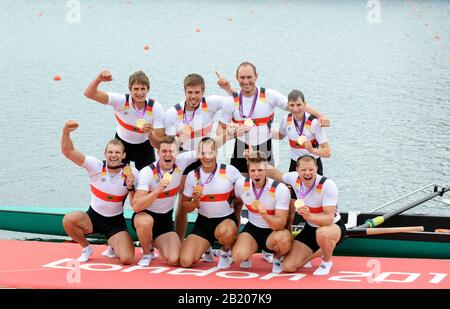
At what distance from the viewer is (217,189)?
8641 mm

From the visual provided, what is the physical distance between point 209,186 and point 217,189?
3.1 inches

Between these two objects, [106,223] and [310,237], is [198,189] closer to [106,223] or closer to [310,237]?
[106,223]

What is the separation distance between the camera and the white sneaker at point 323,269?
27.7 feet

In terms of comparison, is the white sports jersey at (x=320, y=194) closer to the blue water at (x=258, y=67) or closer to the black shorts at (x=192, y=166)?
the black shorts at (x=192, y=166)

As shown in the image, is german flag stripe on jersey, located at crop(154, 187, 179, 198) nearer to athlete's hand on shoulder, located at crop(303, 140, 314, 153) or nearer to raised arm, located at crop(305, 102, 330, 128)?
athlete's hand on shoulder, located at crop(303, 140, 314, 153)

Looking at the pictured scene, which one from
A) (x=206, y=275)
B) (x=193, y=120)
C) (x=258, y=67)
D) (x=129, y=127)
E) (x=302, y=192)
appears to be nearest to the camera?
(x=206, y=275)

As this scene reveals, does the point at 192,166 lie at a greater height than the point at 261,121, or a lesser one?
lesser

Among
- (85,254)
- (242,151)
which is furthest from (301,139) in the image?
(85,254)

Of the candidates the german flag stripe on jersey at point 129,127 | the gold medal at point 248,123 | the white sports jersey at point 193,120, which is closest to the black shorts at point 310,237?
the gold medal at point 248,123

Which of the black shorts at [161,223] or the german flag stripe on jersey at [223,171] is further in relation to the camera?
the black shorts at [161,223]

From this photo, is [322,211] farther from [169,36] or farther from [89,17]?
[89,17]

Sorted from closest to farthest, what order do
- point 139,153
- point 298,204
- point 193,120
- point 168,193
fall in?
point 298,204 < point 168,193 < point 193,120 < point 139,153

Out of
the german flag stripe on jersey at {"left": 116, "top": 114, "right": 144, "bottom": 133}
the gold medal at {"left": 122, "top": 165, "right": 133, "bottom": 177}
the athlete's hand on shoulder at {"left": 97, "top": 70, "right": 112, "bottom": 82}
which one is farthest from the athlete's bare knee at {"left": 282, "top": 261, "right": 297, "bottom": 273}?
the athlete's hand on shoulder at {"left": 97, "top": 70, "right": 112, "bottom": 82}

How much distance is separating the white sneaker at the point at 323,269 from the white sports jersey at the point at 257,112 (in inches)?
60.0
